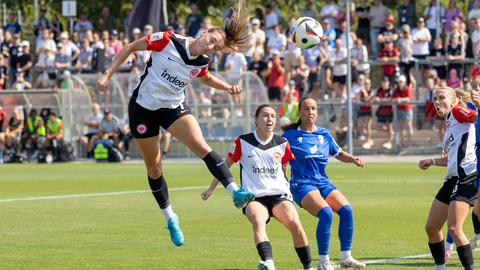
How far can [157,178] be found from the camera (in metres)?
12.6

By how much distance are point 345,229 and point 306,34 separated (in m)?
5.20

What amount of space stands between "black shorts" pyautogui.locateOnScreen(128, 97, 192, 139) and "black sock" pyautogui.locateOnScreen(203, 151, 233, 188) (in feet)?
1.86

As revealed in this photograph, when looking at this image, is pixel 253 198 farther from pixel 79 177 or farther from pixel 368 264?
pixel 79 177

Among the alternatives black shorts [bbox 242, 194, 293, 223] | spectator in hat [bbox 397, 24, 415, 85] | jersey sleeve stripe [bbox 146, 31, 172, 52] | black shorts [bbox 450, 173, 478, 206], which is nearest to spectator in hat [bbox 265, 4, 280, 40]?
spectator in hat [bbox 397, 24, 415, 85]

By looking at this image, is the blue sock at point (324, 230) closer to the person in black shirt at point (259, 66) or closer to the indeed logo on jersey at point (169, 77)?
the indeed logo on jersey at point (169, 77)

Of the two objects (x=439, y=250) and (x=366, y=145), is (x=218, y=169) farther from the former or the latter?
(x=366, y=145)

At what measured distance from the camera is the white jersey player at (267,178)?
1083 cm

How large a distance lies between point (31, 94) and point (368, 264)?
2523cm

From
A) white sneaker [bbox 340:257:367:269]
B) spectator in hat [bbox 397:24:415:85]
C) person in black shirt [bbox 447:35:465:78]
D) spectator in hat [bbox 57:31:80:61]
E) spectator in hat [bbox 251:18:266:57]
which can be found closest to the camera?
white sneaker [bbox 340:257:367:269]

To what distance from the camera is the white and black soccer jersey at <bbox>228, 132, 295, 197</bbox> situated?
11.1 m

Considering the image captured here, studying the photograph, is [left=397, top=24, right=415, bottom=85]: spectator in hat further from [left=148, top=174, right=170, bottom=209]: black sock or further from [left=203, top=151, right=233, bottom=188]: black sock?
[left=203, top=151, right=233, bottom=188]: black sock

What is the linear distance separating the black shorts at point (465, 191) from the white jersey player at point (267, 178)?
1.45 metres

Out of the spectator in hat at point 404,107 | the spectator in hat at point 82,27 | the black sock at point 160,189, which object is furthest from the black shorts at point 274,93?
the black sock at point 160,189

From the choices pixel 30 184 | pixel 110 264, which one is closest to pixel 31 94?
pixel 30 184
